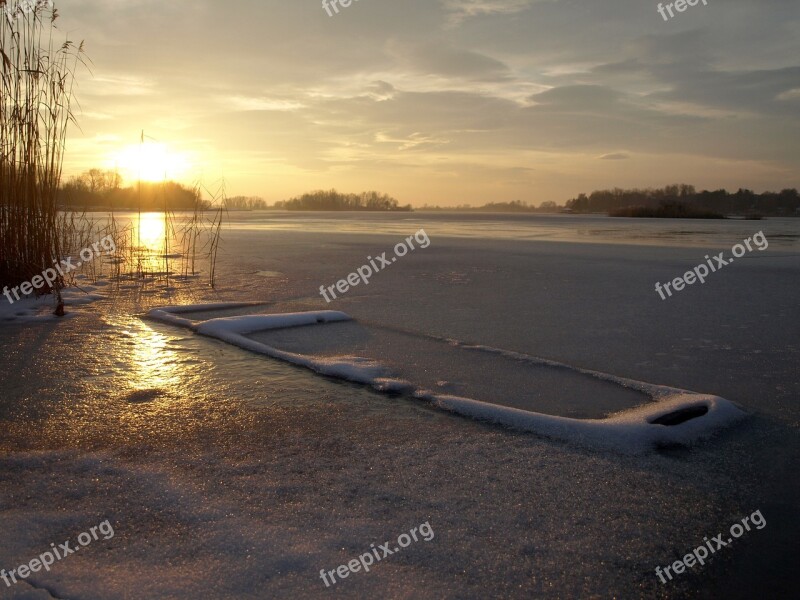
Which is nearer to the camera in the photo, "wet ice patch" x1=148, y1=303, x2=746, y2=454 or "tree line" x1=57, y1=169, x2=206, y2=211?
"wet ice patch" x1=148, y1=303, x2=746, y2=454

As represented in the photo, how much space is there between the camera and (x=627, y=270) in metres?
6.26

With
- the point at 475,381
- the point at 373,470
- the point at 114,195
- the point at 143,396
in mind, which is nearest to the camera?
the point at 373,470

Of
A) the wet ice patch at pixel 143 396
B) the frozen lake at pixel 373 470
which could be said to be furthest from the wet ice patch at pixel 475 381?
the wet ice patch at pixel 143 396

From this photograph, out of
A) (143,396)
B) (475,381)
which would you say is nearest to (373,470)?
(475,381)

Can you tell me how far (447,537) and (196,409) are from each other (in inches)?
44.9

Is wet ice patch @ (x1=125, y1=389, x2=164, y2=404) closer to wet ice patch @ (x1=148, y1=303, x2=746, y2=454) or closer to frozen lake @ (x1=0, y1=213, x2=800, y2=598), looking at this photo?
frozen lake @ (x1=0, y1=213, x2=800, y2=598)

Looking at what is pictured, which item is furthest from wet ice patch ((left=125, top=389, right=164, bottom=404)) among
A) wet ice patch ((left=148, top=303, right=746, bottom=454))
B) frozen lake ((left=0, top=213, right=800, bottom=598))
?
wet ice patch ((left=148, top=303, right=746, bottom=454))

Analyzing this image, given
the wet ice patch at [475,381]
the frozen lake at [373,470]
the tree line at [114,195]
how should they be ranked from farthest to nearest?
1. the tree line at [114,195]
2. the wet ice patch at [475,381]
3. the frozen lake at [373,470]

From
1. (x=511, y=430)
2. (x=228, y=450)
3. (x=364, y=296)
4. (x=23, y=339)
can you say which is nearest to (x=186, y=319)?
(x=23, y=339)

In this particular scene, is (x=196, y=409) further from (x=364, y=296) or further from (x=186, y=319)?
(x=364, y=296)

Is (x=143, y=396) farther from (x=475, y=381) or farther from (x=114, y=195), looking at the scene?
(x=114, y=195)

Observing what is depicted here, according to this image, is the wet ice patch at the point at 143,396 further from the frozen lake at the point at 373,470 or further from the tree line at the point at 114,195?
the tree line at the point at 114,195

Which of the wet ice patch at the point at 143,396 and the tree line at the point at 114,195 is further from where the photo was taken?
the tree line at the point at 114,195

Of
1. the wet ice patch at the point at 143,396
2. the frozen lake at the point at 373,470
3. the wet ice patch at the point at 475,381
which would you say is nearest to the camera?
the frozen lake at the point at 373,470
